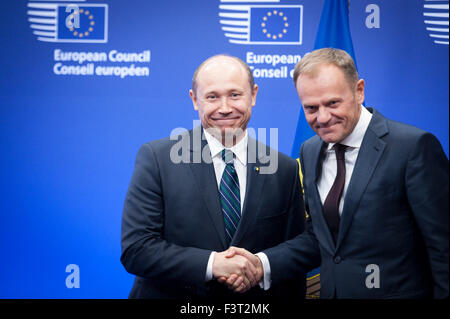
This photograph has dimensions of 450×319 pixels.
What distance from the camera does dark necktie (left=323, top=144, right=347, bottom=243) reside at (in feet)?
6.52

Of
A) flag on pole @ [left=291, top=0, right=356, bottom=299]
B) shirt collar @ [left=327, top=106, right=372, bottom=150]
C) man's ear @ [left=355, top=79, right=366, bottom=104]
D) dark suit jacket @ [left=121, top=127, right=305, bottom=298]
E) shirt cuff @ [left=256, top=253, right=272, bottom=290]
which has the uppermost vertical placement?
flag on pole @ [left=291, top=0, right=356, bottom=299]

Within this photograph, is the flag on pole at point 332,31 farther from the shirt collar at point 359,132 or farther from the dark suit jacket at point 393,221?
the shirt collar at point 359,132

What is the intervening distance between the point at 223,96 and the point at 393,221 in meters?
1.01

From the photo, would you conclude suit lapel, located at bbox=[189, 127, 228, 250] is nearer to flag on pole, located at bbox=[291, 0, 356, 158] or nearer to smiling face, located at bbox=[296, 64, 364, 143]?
smiling face, located at bbox=[296, 64, 364, 143]

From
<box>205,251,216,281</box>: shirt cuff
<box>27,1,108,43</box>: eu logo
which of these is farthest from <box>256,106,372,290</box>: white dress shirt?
<box>27,1,108,43</box>: eu logo

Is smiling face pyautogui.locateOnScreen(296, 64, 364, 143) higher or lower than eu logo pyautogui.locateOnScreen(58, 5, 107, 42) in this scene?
lower

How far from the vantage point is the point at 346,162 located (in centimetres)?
203

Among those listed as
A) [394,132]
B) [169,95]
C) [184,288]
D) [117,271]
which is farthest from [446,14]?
[117,271]

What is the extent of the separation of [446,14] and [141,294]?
2.52 meters

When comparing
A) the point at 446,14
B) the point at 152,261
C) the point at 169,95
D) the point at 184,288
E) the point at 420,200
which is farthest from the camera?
the point at 169,95

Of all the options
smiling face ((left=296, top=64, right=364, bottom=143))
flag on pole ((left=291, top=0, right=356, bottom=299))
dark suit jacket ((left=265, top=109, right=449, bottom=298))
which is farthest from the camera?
flag on pole ((left=291, top=0, right=356, bottom=299))

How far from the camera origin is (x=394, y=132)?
190cm

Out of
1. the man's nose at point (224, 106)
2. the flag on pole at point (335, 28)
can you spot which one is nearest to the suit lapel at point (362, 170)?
the man's nose at point (224, 106)
